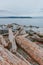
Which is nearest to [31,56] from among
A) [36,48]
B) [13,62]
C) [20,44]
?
[36,48]

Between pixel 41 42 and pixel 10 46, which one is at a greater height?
pixel 10 46

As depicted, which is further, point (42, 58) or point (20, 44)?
point (20, 44)

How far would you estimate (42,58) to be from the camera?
432 cm

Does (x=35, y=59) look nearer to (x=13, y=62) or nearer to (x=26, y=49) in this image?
(x=26, y=49)

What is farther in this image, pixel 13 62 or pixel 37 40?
pixel 37 40

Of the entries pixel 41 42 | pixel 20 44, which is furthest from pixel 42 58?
pixel 41 42

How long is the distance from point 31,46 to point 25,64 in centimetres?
201

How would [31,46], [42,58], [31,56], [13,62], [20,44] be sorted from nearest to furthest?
[13,62], [42,58], [31,56], [31,46], [20,44]

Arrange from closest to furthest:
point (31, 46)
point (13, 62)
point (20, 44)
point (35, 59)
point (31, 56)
Result: point (13, 62) → point (35, 59) → point (31, 56) → point (31, 46) → point (20, 44)

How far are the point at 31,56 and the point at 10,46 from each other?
0.91 m

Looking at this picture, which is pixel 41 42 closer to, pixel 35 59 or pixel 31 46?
pixel 31 46

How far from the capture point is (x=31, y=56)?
493 centimetres

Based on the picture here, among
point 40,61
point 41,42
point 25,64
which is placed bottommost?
point 41,42

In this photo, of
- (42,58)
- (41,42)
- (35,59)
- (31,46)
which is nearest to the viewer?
(42,58)
